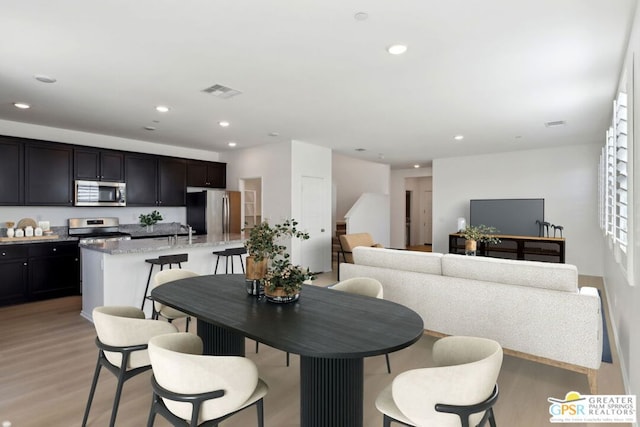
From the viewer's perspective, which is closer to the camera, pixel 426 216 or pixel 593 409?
pixel 593 409

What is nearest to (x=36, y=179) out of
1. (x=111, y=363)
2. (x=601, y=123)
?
(x=111, y=363)

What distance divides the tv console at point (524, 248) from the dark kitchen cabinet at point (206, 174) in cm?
535

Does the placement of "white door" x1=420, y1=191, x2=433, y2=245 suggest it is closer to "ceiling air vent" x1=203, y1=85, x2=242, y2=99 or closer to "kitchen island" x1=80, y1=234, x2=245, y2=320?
"kitchen island" x1=80, y1=234, x2=245, y2=320

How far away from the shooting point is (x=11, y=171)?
5066 mm

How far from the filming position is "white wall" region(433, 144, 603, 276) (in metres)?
7.29

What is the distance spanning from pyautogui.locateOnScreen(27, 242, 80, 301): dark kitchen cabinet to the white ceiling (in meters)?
1.93

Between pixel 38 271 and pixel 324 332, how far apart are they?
5.40 m

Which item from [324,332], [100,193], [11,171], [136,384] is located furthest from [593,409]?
[11,171]

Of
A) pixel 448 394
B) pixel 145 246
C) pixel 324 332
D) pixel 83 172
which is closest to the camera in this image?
pixel 448 394

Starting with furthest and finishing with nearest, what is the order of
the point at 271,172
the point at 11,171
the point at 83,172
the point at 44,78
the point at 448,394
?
the point at 271,172 < the point at 83,172 < the point at 11,171 < the point at 44,78 < the point at 448,394

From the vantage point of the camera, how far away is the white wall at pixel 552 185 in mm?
7285

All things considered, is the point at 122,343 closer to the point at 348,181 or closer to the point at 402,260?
the point at 402,260

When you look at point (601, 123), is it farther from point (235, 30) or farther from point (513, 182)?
point (235, 30)

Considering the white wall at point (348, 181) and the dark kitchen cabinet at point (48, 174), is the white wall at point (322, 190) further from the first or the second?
A: the white wall at point (348, 181)
